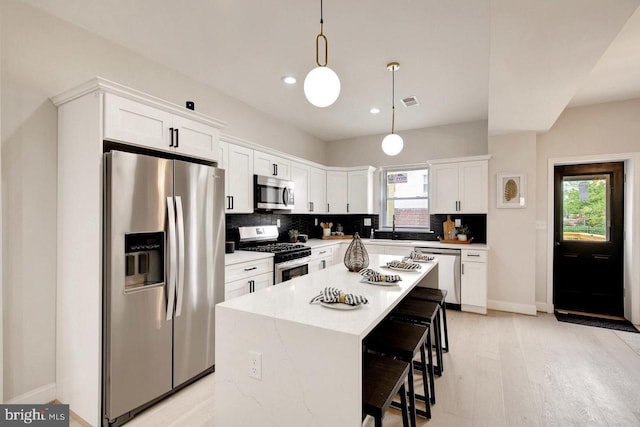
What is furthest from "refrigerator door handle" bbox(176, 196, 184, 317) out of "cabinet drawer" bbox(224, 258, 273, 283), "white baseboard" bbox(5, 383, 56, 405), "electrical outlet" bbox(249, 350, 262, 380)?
"electrical outlet" bbox(249, 350, 262, 380)

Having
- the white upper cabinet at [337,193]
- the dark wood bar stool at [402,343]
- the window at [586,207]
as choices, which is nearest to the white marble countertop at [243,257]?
the dark wood bar stool at [402,343]

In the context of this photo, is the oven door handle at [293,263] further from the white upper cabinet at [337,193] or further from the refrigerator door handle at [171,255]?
the white upper cabinet at [337,193]

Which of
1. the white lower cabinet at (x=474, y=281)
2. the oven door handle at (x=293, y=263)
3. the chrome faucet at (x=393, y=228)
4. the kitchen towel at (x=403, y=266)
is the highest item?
the chrome faucet at (x=393, y=228)

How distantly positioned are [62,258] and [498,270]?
4897mm

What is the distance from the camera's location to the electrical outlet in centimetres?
138

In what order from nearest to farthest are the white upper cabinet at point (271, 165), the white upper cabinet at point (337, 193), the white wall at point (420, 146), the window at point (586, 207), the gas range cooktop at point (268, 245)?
the gas range cooktop at point (268, 245) < the white upper cabinet at point (271, 165) < the window at point (586, 207) < the white wall at point (420, 146) < the white upper cabinet at point (337, 193)

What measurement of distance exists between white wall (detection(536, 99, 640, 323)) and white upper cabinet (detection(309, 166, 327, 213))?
3182 millimetres

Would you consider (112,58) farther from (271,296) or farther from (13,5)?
(271,296)

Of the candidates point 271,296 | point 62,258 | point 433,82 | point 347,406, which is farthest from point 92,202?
point 433,82

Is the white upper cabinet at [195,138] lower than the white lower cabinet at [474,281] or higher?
higher

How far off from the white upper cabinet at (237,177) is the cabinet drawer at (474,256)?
116 inches

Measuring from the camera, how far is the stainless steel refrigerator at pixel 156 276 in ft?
6.42

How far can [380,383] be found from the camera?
4.72 ft

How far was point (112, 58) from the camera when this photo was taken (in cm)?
257
